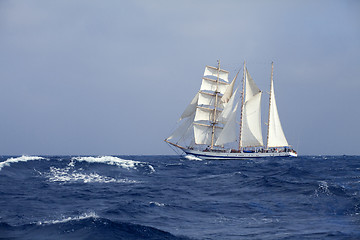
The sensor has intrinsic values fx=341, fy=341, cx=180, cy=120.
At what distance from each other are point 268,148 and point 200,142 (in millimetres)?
20438

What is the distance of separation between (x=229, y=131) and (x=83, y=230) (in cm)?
7904

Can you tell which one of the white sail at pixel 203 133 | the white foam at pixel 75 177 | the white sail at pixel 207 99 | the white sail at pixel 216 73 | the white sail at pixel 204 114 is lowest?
the white foam at pixel 75 177

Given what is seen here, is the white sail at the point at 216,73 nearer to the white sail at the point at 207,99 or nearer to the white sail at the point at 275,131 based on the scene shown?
the white sail at the point at 207,99

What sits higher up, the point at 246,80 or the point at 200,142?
the point at 246,80

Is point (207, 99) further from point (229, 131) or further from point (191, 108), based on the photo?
point (229, 131)

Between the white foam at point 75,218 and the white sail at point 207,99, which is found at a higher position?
the white sail at point 207,99

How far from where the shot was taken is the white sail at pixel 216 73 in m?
101

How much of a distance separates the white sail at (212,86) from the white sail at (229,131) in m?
12.4

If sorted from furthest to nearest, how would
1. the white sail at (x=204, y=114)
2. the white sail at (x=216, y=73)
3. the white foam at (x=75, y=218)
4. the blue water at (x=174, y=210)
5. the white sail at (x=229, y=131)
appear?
the white sail at (x=216, y=73) < the white sail at (x=204, y=114) < the white sail at (x=229, y=131) < the white foam at (x=75, y=218) < the blue water at (x=174, y=210)

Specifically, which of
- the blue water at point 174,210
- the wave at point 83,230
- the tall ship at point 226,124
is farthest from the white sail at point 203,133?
the wave at point 83,230

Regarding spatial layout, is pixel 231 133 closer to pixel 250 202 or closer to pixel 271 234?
pixel 250 202

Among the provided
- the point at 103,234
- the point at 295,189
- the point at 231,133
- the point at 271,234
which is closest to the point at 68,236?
the point at 103,234

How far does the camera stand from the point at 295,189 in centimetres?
2238

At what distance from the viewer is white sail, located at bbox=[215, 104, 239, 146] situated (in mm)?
88375
